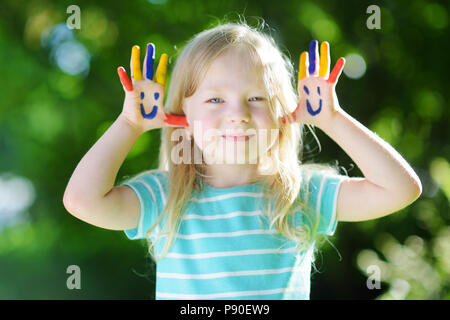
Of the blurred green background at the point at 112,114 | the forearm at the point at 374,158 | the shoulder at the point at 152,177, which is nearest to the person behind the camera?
the forearm at the point at 374,158

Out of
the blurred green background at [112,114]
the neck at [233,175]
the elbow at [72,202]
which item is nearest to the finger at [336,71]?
the neck at [233,175]

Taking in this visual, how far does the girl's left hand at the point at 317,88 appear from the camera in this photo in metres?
1.01

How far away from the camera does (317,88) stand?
3.34 feet

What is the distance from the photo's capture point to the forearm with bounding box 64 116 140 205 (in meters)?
0.99

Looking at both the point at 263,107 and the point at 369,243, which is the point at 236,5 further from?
the point at 369,243

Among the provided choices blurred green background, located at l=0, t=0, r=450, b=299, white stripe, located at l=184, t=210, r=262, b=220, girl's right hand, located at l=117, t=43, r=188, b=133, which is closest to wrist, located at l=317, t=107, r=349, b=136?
white stripe, located at l=184, t=210, r=262, b=220

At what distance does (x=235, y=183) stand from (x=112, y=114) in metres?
0.90

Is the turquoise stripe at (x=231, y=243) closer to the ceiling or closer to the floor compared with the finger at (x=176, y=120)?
closer to the floor

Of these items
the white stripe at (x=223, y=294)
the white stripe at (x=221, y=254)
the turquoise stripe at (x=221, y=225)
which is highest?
the turquoise stripe at (x=221, y=225)

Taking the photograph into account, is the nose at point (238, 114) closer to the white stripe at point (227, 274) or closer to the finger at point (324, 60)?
the finger at point (324, 60)

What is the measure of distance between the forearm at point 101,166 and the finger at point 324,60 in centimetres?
41


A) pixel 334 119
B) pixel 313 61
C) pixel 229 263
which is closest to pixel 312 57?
pixel 313 61

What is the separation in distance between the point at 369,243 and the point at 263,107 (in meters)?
1.18
